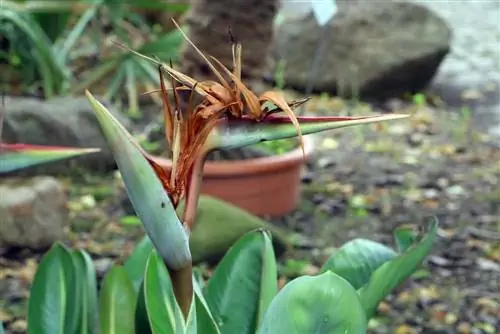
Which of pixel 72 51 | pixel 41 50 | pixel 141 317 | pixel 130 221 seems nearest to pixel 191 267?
pixel 141 317

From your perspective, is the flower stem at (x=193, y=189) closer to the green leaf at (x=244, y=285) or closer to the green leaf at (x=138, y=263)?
the green leaf at (x=244, y=285)

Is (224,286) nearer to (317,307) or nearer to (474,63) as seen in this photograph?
(317,307)

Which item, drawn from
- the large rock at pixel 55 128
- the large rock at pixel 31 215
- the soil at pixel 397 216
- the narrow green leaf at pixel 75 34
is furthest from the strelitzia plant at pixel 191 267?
the narrow green leaf at pixel 75 34

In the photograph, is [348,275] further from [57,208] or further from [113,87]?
[113,87]

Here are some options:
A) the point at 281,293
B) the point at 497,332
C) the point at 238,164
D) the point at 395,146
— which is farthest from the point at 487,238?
the point at 281,293

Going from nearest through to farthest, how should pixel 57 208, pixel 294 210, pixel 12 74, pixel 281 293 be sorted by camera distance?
pixel 281 293 < pixel 57 208 < pixel 294 210 < pixel 12 74

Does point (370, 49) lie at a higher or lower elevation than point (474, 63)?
higher
